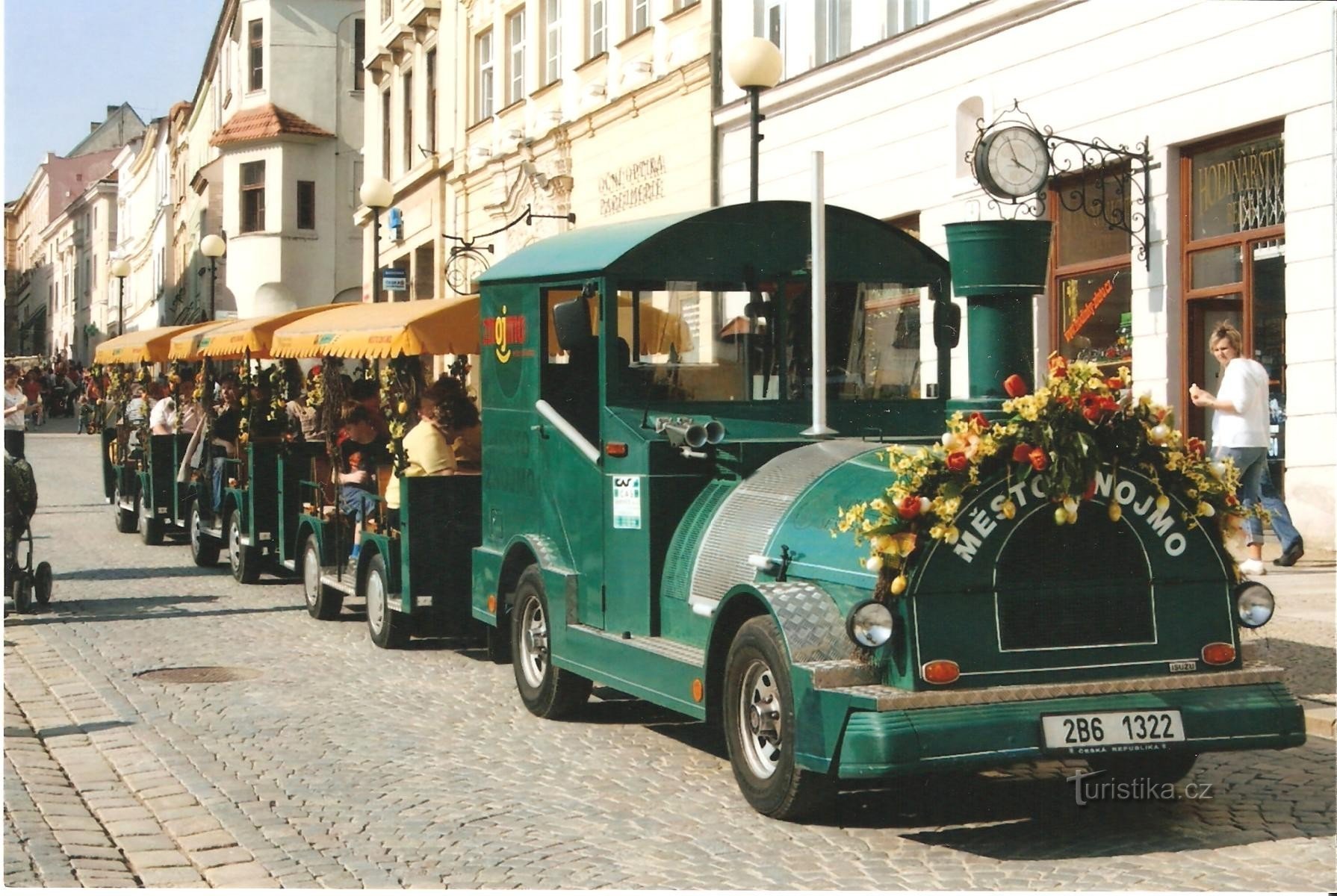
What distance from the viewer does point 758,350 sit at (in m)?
8.74

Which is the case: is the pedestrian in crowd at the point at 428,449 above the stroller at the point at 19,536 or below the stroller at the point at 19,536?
above

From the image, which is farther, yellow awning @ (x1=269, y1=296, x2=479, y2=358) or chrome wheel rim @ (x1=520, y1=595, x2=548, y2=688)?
yellow awning @ (x1=269, y1=296, x2=479, y2=358)

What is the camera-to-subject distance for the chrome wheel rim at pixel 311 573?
13789 millimetres

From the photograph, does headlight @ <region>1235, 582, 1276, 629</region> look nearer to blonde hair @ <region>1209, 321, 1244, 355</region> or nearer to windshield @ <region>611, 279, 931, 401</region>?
windshield @ <region>611, 279, 931, 401</region>

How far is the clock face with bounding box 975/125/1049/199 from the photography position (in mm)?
16234

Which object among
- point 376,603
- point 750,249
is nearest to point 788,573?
point 750,249

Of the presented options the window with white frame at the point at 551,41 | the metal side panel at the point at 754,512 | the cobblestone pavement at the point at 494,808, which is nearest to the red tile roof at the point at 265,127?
the window with white frame at the point at 551,41

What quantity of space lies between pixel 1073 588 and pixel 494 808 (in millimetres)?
2183

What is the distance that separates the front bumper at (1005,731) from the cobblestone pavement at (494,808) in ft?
0.99

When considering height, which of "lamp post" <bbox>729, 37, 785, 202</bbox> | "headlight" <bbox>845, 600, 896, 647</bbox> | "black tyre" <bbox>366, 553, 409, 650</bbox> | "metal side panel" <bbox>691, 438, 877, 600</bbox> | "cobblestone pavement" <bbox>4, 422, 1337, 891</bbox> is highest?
"lamp post" <bbox>729, 37, 785, 202</bbox>

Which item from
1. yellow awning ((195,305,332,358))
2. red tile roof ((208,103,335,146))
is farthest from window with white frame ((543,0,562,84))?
red tile roof ((208,103,335,146))

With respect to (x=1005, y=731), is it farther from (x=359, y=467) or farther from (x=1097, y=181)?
(x=1097, y=181)

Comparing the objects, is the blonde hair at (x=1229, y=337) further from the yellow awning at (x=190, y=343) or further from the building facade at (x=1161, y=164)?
the yellow awning at (x=190, y=343)
